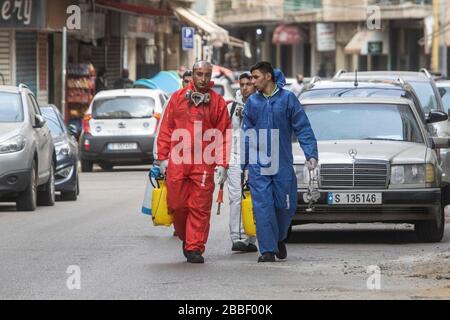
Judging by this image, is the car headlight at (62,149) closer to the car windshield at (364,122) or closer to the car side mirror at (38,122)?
the car side mirror at (38,122)

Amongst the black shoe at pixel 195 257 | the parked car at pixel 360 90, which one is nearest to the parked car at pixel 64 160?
the parked car at pixel 360 90

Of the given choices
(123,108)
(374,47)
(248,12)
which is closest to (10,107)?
(123,108)

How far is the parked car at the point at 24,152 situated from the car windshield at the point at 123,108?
29.0 ft

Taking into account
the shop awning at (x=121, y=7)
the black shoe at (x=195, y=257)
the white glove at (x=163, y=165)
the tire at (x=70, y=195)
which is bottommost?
the tire at (x=70, y=195)

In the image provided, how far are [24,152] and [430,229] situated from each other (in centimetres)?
649

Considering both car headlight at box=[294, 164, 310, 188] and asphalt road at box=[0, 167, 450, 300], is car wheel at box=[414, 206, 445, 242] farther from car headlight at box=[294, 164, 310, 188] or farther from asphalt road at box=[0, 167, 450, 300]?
car headlight at box=[294, 164, 310, 188]

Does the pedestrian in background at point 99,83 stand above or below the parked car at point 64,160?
above

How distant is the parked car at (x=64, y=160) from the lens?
22.5 metres

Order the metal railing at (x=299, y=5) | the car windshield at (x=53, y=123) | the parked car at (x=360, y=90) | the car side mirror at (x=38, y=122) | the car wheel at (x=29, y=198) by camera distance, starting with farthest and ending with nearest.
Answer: the metal railing at (x=299, y=5) < the car windshield at (x=53, y=123) < the car side mirror at (x=38, y=122) < the car wheel at (x=29, y=198) < the parked car at (x=360, y=90)

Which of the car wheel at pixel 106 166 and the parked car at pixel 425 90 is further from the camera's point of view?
the car wheel at pixel 106 166

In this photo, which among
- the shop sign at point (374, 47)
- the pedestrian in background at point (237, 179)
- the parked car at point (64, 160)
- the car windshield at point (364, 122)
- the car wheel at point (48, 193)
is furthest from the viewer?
the shop sign at point (374, 47)

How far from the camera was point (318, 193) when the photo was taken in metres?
14.4
